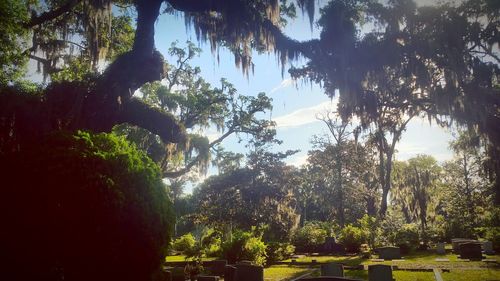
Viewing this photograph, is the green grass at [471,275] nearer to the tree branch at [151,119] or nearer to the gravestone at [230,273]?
the gravestone at [230,273]

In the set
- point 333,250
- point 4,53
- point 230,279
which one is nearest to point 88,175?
point 230,279

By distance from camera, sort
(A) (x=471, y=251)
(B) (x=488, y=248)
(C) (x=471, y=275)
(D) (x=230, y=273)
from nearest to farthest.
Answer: (C) (x=471, y=275)
(D) (x=230, y=273)
(A) (x=471, y=251)
(B) (x=488, y=248)

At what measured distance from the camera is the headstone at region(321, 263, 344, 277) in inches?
399

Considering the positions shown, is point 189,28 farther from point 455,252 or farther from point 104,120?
point 455,252

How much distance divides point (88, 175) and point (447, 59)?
39.4ft

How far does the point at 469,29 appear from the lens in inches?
476

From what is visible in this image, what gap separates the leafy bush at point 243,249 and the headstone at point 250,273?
17.9ft

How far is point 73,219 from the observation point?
6250mm

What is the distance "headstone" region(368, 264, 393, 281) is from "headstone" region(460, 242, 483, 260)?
9.28 m

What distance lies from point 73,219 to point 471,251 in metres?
17.6

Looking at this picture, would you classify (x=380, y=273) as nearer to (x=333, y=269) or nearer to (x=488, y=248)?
(x=333, y=269)

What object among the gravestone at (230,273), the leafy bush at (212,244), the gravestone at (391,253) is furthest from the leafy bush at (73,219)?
the gravestone at (391,253)

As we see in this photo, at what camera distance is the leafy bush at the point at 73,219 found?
6273 mm

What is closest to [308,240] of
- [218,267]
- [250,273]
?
[218,267]
